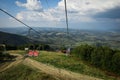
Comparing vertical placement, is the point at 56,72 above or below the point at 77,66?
below

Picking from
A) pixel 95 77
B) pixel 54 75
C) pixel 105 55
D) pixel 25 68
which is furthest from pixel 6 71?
pixel 105 55

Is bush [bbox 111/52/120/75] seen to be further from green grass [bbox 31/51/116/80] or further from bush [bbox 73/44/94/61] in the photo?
bush [bbox 73/44/94/61]

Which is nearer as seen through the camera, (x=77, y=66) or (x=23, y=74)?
(x=23, y=74)

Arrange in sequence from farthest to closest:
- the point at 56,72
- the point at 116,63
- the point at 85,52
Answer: the point at 85,52
the point at 116,63
the point at 56,72

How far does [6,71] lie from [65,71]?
52.2 feet

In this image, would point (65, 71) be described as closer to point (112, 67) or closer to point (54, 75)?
point (54, 75)

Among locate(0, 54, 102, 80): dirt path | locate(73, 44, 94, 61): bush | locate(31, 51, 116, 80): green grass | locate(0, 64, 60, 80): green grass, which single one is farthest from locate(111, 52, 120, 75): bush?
locate(0, 64, 60, 80): green grass

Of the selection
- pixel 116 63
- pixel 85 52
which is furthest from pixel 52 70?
pixel 116 63

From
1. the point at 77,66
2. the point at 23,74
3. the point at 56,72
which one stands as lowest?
the point at 23,74

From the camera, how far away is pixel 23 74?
48281 mm

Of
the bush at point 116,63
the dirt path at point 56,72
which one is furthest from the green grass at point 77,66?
the bush at point 116,63

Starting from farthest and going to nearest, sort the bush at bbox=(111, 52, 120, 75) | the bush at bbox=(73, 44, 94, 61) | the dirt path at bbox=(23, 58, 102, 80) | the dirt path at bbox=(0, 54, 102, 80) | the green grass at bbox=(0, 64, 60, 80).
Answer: the bush at bbox=(73, 44, 94, 61)
the bush at bbox=(111, 52, 120, 75)
the green grass at bbox=(0, 64, 60, 80)
the dirt path at bbox=(0, 54, 102, 80)
the dirt path at bbox=(23, 58, 102, 80)

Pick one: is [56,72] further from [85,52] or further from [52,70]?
[85,52]

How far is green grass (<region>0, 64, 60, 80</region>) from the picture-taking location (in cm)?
4420
